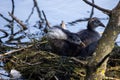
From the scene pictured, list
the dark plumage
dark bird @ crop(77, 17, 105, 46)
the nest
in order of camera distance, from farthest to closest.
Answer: dark bird @ crop(77, 17, 105, 46) → the dark plumage → the nest

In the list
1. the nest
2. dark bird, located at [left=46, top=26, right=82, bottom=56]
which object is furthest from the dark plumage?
the nest

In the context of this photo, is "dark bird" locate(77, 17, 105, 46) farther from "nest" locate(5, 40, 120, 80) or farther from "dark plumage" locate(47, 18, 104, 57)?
"nest" locate(5, 40, 120, 80)

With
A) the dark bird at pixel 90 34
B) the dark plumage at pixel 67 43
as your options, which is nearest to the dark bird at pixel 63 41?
the dark plumage at pixel 67 43

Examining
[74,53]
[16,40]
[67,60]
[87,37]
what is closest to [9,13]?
[16,40]

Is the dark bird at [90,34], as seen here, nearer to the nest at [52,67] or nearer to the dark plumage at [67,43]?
the dark plumage at [67,43]

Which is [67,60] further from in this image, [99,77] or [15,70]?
[99,77]

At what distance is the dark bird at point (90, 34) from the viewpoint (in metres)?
6.02

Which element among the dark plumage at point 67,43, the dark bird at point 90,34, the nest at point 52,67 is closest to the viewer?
the nest at point 52,67

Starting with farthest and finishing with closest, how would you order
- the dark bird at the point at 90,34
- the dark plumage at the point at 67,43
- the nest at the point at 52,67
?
1. the dark bird at the point at 90,34
2. the dark plumage at the point at 67,43
3. the nest at the point at 52,67

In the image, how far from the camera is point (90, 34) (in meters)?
6.29

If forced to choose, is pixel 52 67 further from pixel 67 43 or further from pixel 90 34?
pixel 90 34

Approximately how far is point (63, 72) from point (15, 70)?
0.66 metres

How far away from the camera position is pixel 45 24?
5191mm

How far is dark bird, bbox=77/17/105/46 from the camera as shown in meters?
6.02
